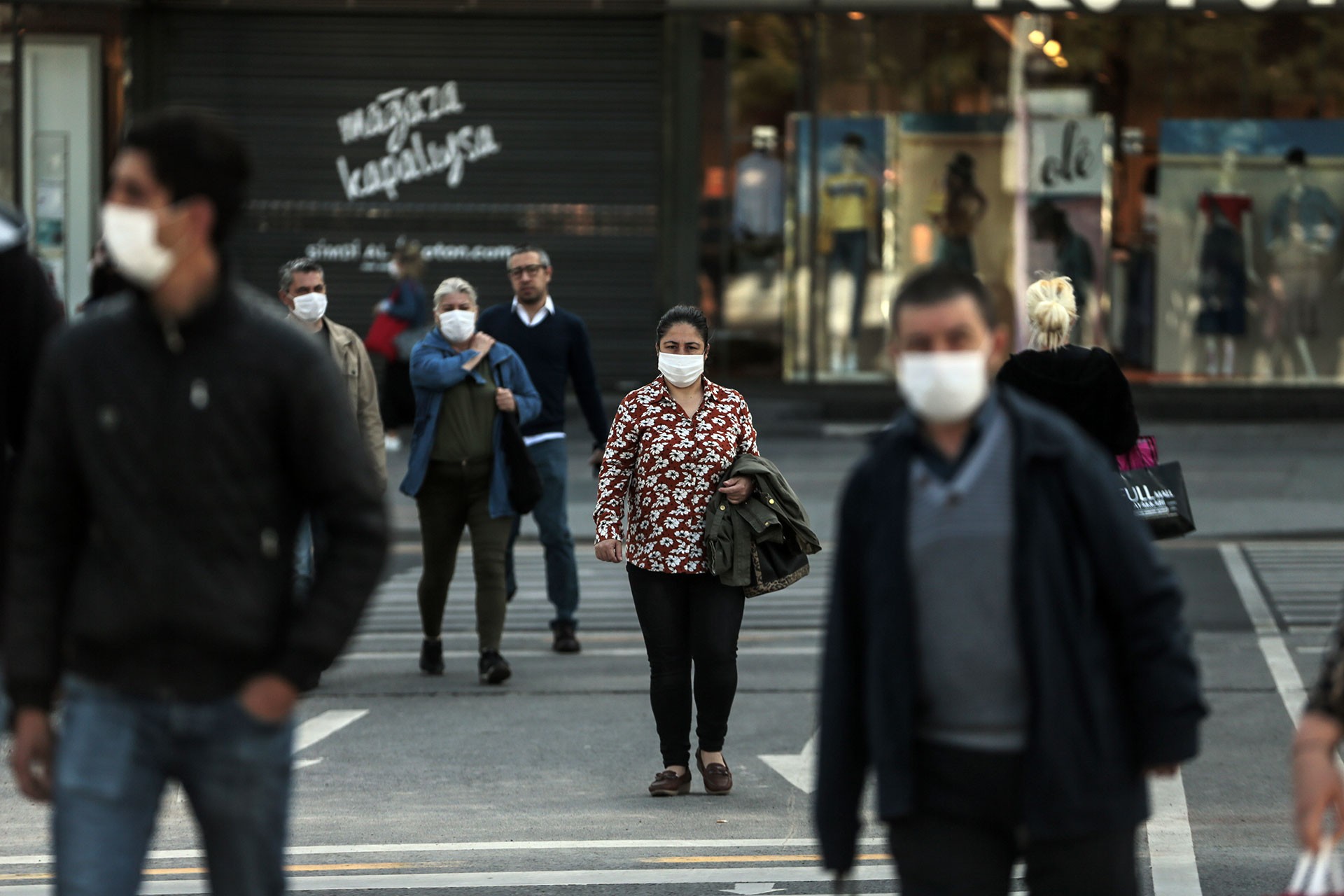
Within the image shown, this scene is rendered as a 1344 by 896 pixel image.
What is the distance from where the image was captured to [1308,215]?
20375mm

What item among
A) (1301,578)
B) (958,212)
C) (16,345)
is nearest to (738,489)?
(16,345)

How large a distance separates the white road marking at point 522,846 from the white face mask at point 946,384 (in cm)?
310

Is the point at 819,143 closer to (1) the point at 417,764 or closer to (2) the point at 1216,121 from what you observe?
(2) the point at 1216,121

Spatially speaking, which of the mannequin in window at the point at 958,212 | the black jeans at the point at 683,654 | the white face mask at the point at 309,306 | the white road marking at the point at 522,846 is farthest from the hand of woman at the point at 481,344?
the mannequin in window at the point at 958,212

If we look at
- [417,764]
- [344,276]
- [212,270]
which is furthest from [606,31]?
[212,270]

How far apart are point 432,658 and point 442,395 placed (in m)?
1.37

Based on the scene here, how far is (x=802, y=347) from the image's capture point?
66.6 feet

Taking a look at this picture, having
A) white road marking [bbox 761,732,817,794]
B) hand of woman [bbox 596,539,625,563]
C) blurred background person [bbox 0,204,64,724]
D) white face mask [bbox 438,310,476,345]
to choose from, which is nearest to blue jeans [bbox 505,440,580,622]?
white face mask [bbox 438,310,476,345]

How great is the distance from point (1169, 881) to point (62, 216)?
16.4m

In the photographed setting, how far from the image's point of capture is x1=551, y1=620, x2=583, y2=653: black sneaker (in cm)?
1055

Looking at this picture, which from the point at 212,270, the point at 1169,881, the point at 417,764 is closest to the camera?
the point at 212,270

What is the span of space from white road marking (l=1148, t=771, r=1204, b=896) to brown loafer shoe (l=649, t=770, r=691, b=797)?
1.64 m

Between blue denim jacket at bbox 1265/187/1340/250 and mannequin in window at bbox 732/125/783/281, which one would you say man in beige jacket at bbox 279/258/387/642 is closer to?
mannequin in window at bbox 732/125/783/281

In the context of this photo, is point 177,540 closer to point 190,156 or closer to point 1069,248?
point 190,156
